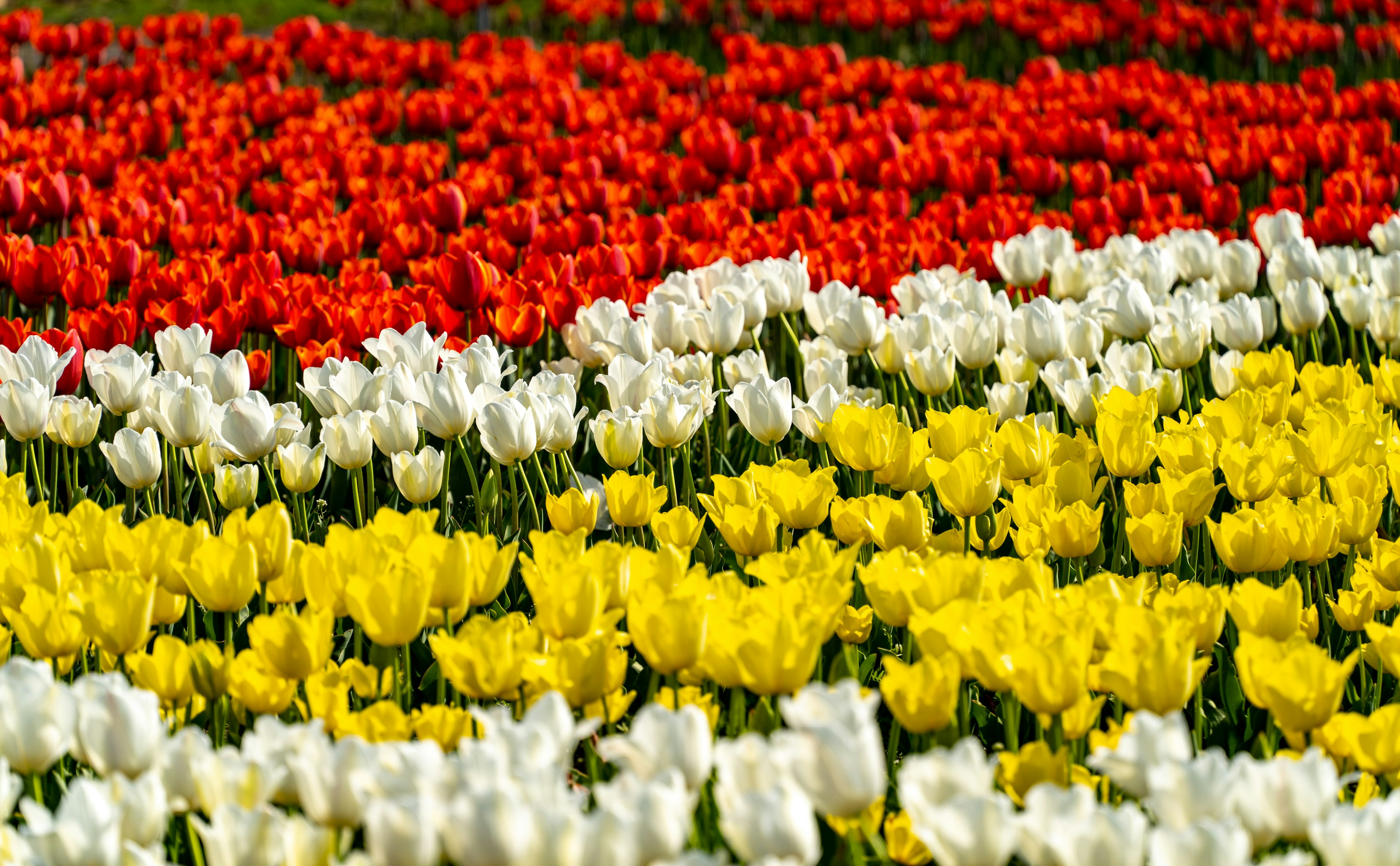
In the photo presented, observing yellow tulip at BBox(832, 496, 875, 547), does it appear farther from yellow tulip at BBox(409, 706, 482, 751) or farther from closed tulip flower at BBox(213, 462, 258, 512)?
closed tulip flower at BBox(213, 462, 258, 512)

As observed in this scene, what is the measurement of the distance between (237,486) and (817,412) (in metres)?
1.24

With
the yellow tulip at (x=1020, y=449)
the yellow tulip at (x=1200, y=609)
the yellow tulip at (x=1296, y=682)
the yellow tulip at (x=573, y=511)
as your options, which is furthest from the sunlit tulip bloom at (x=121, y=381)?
the yellow tulip at (x=1296, y=682)

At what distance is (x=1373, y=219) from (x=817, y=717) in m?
4.52

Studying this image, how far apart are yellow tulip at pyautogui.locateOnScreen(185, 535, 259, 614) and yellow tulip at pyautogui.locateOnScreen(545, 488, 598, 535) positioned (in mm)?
631

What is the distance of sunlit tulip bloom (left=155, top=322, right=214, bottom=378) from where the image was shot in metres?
3.50

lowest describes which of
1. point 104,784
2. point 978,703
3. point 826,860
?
point 978,703

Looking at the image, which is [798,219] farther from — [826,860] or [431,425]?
[826,860]

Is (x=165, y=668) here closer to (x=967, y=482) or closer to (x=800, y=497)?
(x=800, y=497)

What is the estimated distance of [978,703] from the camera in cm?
272

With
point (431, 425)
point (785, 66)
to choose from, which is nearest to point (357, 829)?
point (431, 425)

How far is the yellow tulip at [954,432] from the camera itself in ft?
9.89

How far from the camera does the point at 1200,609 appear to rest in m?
2.17

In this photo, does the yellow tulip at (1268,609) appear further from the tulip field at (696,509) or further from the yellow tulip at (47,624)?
the yellow tulip at (47,624)

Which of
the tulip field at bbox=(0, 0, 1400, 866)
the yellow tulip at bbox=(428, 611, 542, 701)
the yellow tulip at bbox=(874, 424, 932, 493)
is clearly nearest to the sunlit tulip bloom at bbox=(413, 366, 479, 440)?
the tulip field at bbox=(0, 0, 1400, 866)
